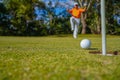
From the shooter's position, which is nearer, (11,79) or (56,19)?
(11,79)

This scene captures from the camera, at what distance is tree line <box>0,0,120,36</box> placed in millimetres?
46438

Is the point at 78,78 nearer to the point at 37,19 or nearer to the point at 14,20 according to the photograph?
the point at 14,20

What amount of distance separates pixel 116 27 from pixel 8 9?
52.2ft

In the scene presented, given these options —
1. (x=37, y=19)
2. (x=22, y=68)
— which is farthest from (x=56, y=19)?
(x=22, y=68)

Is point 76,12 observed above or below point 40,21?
above

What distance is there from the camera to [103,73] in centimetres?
518

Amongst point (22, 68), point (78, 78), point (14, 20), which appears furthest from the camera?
point (14, 20)

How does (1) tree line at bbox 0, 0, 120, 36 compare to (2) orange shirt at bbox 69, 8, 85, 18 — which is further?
(1) tree line at bbox 0, 0, 120, 36

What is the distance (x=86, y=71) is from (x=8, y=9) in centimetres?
4572

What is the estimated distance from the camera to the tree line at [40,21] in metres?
46.4

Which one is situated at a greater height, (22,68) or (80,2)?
(80,2)

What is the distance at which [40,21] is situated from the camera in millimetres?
51250

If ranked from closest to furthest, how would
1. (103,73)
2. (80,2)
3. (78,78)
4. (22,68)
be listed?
1. (78,78)
2. (103,73)
3. (22,68)
4. (80,2)

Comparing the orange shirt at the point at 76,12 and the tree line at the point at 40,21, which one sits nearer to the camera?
the orange shirt at the point at 76,12
